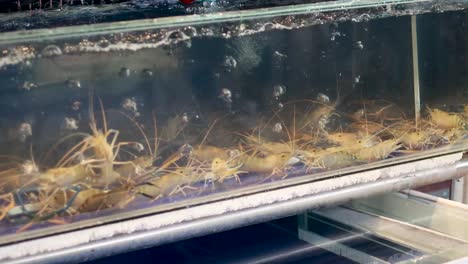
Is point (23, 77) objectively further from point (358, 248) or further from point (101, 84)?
point (358, 248)

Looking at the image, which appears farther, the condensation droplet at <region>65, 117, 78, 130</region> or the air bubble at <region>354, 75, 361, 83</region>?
the air bubble at <region>354, 75, 361, 83</region>

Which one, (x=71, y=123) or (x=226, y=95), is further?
(x=226, y=95)

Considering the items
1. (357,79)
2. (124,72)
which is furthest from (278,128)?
(124,72)

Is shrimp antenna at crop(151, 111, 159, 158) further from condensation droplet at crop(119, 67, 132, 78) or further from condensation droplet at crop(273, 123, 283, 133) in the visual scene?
condensation droplet at crop(273, 123, 283, 133)

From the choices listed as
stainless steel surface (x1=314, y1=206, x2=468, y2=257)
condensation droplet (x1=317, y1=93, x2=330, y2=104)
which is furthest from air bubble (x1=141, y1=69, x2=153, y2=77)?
stainless steel surface (x1=314, y1=206, x2=468, y2=257)

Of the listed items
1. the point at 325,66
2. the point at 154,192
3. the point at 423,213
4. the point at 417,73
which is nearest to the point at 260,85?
the point at 325,66

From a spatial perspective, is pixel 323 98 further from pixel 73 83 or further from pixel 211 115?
pixel 73 83

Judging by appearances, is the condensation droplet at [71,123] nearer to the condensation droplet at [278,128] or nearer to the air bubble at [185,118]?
the air bubble at [185,118]

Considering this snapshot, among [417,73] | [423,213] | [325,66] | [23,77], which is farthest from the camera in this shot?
[423,213]
